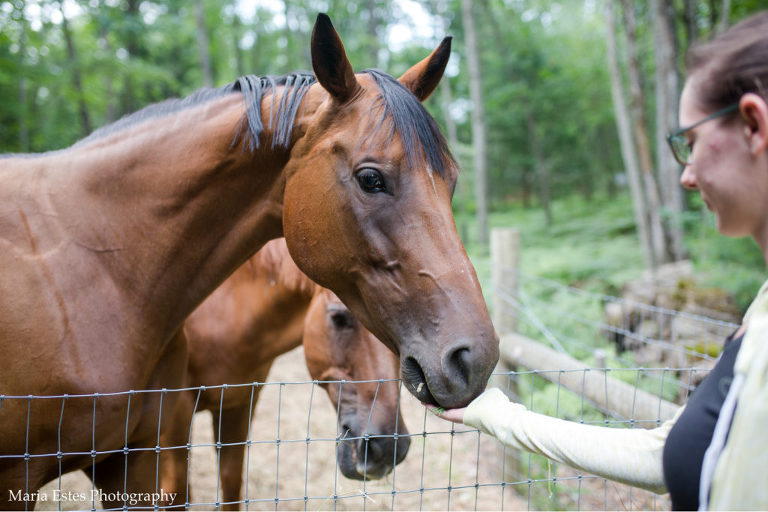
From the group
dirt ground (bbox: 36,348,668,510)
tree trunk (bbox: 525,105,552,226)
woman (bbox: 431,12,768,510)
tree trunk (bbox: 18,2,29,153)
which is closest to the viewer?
woman (bbox: 431,12,768,510)

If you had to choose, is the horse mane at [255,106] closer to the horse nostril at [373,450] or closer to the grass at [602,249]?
the horse nostril at [373,450]

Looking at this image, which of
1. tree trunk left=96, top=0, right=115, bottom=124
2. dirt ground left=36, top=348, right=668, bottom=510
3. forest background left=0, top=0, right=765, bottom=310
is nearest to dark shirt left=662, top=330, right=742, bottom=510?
dirt ground left=36, top=348, right=668, bottom=510

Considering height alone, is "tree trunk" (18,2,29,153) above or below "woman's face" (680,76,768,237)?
above

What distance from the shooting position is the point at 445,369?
1.52m

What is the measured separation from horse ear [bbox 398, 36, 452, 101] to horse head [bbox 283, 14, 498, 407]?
0.20 meters

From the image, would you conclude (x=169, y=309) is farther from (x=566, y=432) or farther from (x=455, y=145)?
(x=455, y=145)

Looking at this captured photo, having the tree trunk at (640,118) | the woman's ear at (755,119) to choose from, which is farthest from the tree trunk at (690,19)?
the woman's ear at (755,119)

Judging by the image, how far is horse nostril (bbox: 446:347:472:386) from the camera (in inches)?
59.4

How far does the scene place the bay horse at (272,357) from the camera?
254 centimetres

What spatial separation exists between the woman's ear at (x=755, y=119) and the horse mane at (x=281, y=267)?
7.65 ft

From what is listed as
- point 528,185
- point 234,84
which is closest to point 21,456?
point 234,84

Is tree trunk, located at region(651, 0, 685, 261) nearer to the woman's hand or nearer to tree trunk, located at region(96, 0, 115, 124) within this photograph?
the woman's hand

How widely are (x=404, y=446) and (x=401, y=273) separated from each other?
1230 mm

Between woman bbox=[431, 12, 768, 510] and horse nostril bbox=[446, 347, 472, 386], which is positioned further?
horse nostril bbox=[446, 347, 472, 386]
